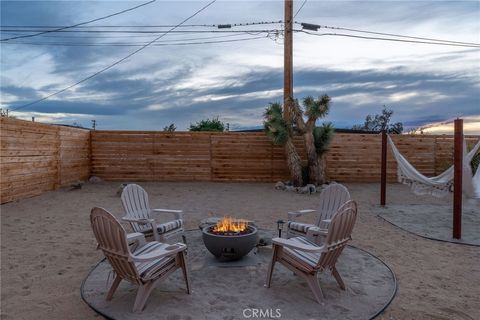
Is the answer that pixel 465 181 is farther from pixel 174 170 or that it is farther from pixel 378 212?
pixel 174 170

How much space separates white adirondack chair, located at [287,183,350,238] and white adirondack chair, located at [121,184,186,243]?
5.05 ft

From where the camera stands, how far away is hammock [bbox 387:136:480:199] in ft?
19.2

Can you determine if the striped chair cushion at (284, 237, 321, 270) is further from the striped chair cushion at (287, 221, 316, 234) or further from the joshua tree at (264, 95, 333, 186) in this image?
the joshua tree at (264, 95, 333, 186)

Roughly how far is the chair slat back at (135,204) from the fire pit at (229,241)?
88 centimetres

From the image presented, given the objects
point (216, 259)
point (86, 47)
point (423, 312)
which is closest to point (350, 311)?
point (423, 312)

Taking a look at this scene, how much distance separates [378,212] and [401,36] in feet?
35.0

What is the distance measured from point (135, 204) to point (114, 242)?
5.44ft

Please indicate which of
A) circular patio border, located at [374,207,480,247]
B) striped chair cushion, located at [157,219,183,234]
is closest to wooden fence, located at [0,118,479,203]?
circular patio border, located at [374,207,480,247]

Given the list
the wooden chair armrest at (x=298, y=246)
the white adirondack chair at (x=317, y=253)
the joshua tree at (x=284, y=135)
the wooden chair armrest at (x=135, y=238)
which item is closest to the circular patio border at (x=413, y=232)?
the white adirondack chair at (x=317, y=253)

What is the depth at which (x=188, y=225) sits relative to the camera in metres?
6.46

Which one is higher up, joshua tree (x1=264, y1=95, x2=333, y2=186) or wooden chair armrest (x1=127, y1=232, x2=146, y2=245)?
joshua tree (x1=264, y1=95, x2=333, y2=186)

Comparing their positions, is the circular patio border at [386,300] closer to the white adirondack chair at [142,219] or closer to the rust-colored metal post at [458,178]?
the white adirondack chair at [142,219]

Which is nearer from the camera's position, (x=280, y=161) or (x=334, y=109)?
(x=334, y=109)

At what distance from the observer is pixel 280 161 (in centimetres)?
1255
